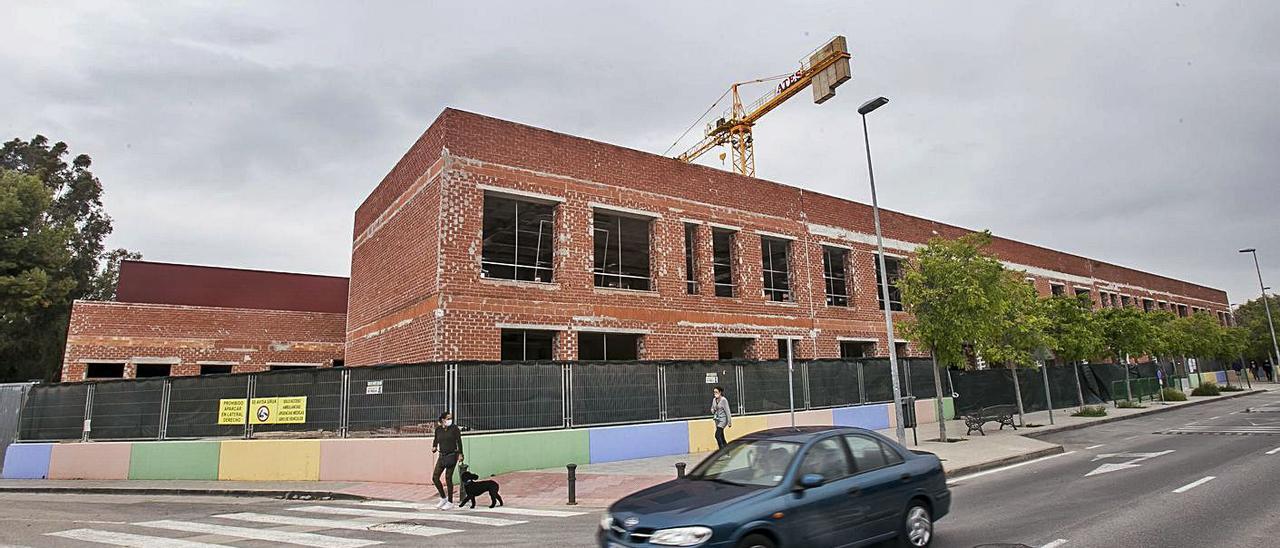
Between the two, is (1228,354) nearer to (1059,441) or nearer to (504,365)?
(1059,441)

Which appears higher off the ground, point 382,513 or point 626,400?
point 626,400

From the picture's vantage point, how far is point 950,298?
18672mm

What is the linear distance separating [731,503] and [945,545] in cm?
293

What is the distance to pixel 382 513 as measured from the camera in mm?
10836

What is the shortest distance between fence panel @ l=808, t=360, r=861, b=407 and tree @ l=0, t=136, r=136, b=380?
34.4m

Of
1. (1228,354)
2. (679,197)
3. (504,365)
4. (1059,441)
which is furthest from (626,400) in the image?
(1228,354)

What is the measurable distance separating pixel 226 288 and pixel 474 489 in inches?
1006

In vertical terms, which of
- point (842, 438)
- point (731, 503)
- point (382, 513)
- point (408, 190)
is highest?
point (408, 190)

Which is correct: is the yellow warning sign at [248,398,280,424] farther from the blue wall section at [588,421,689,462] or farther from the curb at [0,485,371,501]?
the blue wall section at [588,421,689,462]

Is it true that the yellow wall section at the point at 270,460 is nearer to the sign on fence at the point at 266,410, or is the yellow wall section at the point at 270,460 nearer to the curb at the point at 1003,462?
the sign on fence at the point at 266,410

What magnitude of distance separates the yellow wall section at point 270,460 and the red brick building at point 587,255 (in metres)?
3.41

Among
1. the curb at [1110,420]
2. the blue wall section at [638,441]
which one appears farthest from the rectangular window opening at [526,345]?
the curb at [1110,420]

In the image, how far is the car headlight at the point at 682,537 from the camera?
5.24 meters

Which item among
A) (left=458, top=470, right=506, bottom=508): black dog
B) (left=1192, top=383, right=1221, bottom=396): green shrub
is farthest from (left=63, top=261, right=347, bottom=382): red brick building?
(left=1192, top=383, right=1221, bottom=396): green shrub
